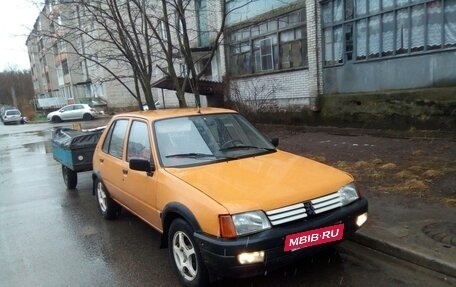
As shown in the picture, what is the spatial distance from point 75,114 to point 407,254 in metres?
37.4

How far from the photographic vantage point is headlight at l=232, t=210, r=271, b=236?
10.8ft

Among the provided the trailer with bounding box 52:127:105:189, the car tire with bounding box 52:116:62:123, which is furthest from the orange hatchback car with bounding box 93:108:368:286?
the car tire with bounding box 52:116:62:123

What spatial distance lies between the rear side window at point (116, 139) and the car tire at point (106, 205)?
0.62 m

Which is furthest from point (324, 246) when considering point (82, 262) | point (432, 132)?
point (432, 132)

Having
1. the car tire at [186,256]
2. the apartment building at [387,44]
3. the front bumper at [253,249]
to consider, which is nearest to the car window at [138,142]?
the car tire at [186,256]

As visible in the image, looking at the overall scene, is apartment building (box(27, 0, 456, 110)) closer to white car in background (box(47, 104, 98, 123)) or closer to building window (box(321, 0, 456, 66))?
building window (box(321, 0, 456, 66))

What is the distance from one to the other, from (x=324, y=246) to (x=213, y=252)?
3.20 ft

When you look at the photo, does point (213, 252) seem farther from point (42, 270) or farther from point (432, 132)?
point (432, 132)

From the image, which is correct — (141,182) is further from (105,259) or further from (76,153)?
(76,153)

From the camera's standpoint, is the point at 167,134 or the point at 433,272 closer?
the point at 433,272

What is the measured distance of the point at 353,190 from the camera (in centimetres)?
396

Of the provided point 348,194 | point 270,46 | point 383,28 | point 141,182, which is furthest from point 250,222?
point 270,46

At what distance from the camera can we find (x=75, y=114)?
37.9 metres

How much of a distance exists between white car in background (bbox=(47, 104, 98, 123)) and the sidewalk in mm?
29334
